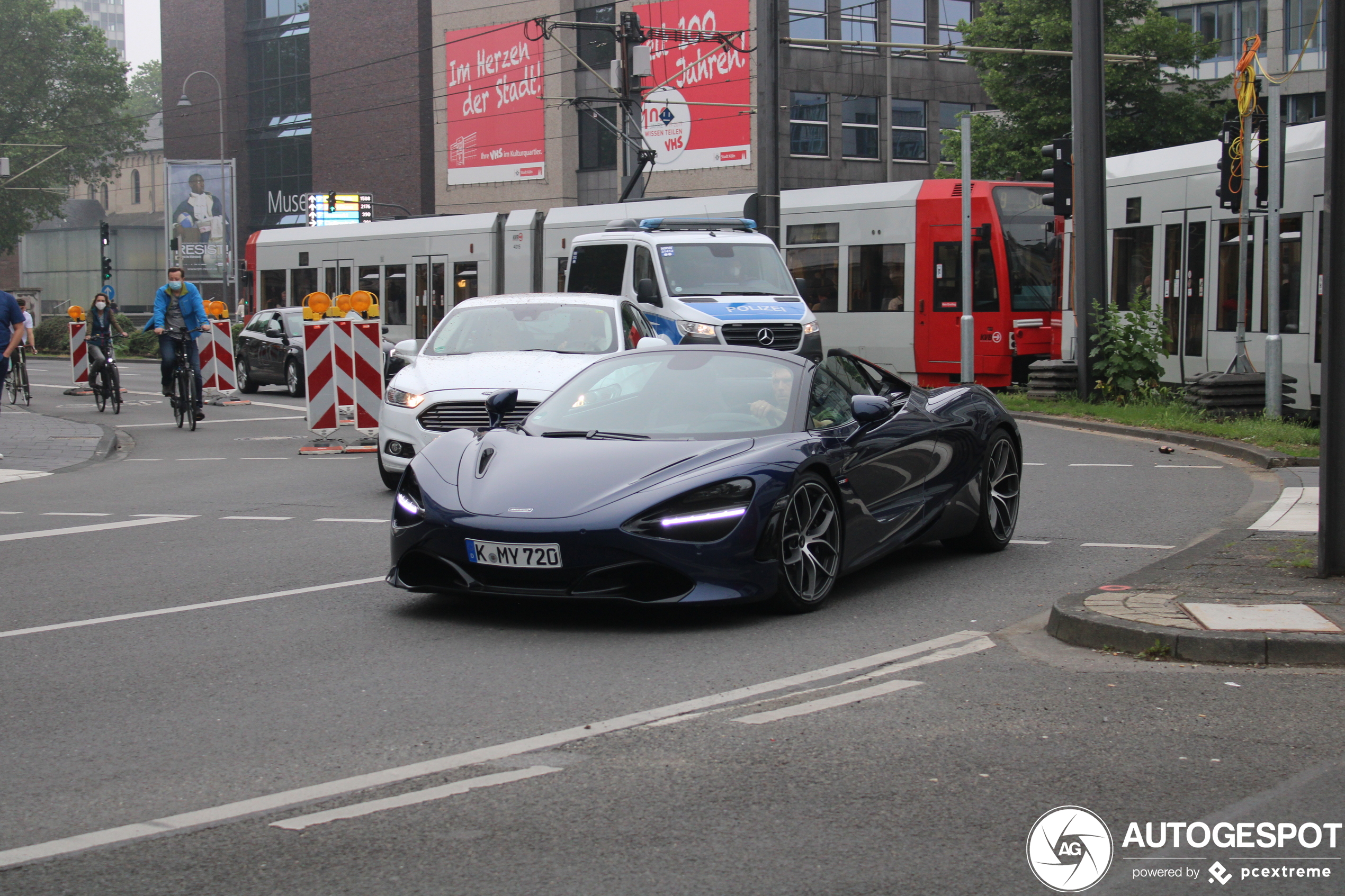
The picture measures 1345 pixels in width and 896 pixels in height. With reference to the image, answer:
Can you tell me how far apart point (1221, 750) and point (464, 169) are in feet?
190

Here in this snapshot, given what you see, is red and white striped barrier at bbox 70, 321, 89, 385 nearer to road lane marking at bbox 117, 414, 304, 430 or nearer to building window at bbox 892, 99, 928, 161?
road lane marking at bbox 117, 414, 304, 430

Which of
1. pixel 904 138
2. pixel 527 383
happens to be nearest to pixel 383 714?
pixel 527 383

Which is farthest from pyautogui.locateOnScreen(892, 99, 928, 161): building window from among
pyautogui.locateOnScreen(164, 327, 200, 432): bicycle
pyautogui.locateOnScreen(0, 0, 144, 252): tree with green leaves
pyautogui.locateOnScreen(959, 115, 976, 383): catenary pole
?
pyautogui.locateOnScreen(0, 0, 144, 252): tree with green leaves

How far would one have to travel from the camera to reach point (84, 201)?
9781cm

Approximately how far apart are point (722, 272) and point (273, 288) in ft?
57.4

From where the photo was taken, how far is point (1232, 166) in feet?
57.2

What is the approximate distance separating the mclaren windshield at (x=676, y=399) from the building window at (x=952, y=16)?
1870 inches

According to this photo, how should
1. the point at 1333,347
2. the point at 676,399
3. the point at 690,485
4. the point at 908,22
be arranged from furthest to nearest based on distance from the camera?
the point at 908,22
the point at 676,399
the point at 1333,347
the point at 690,485

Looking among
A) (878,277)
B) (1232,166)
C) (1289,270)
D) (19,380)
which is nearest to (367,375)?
(1232,166)

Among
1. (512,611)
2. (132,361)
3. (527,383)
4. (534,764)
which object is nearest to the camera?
(534,764)

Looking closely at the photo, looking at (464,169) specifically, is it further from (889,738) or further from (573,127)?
(889,738)

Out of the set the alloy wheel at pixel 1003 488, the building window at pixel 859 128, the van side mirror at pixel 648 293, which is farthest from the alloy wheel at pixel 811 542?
the building window at pixel 859 128

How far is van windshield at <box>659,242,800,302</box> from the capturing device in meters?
21.0

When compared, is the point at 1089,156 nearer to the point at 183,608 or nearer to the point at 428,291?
the point at 183,608
